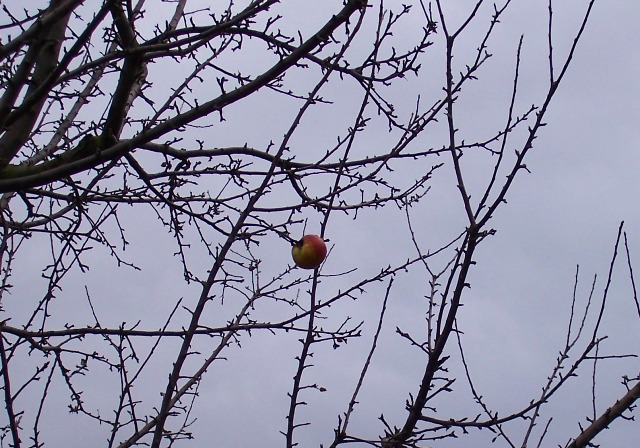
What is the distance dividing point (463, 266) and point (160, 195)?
2573 mm

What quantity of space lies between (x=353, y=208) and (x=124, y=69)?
1.50 metres

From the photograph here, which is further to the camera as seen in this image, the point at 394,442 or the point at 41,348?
the point at 41,348

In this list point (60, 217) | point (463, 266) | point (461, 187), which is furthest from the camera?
point (60, 217)

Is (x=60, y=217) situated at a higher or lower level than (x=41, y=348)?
higher

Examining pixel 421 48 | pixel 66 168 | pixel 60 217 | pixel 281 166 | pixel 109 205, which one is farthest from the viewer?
pixel 60 217

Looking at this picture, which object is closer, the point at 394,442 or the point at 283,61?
the point at 394,442

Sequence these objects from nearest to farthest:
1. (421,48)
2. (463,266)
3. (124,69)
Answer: (463,266) → (124,69) → (421,48)

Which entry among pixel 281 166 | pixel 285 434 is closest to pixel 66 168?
pixel 281 166

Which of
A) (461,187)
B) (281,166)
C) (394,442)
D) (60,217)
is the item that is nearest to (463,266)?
(461,187)

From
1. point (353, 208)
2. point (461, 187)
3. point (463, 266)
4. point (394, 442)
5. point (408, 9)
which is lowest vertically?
point (394, 442)

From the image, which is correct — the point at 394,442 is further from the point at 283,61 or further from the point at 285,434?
the point at 283,61

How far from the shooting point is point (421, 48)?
3330 millimetres

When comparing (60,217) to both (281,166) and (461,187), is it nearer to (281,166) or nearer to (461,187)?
(281,166)

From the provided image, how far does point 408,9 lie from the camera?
338 centimetres
